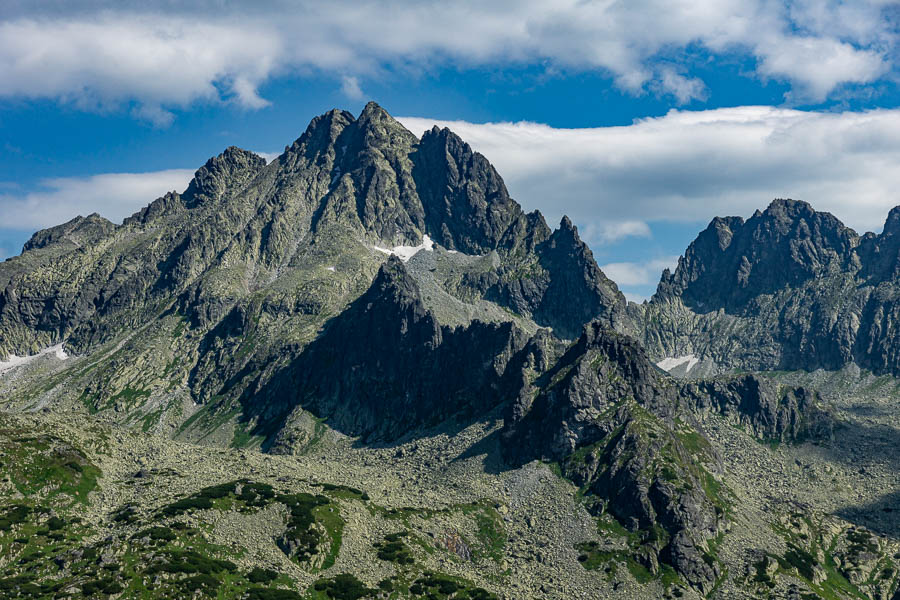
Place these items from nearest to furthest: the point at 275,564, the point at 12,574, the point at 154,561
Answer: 1. the point at 12,574
2. the point at 154,561
3. the point at 275,564

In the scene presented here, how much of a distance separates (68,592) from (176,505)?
52.8 metres

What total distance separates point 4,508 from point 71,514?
49.2 feet

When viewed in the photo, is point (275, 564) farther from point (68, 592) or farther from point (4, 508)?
point (4, 508)

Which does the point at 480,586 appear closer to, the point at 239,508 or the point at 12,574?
the point at 239,508

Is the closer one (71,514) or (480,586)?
(71,514)

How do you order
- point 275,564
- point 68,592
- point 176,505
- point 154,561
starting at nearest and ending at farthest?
1. point 68,592
2. point 154,561
3. point 275,564
4. point 176,505

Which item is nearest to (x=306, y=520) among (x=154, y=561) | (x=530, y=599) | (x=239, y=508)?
(x=239, y=508)

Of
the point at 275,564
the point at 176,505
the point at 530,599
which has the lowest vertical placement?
the point at 530,599

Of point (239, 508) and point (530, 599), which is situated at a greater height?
point (239, 508)

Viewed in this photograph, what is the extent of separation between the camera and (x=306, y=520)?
7825 inches

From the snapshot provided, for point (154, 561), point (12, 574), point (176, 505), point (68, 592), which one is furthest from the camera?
point (176, 505)

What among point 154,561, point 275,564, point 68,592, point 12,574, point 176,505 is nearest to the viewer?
point 68,592

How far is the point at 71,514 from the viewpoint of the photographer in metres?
186

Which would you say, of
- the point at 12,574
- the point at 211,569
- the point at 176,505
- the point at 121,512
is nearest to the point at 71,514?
the point at 121,512
